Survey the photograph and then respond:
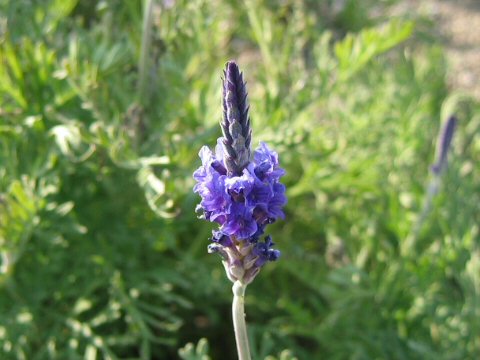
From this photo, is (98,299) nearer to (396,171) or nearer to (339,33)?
(396,171)

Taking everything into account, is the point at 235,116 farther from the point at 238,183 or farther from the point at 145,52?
the point at 145,52

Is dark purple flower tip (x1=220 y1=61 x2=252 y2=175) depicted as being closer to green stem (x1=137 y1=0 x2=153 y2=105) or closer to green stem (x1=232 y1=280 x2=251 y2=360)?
green stem (x1=232 y1=280 x2=251 y2=360)

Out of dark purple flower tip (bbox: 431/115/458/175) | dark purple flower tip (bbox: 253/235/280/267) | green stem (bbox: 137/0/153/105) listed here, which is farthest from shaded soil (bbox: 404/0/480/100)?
dark purple flower tip (bbox: 253/235/280/267)

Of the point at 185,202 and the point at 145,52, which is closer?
the point at 145,52

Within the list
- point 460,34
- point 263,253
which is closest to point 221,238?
point 263,253

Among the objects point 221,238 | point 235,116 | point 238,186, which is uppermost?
point 235,116

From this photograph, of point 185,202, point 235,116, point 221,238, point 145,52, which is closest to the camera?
point 235,116

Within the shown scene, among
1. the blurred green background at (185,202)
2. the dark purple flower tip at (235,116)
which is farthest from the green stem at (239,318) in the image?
the blurred green background at (185,202)

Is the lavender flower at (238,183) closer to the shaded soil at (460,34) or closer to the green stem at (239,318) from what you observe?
the green stem at (239,318)
